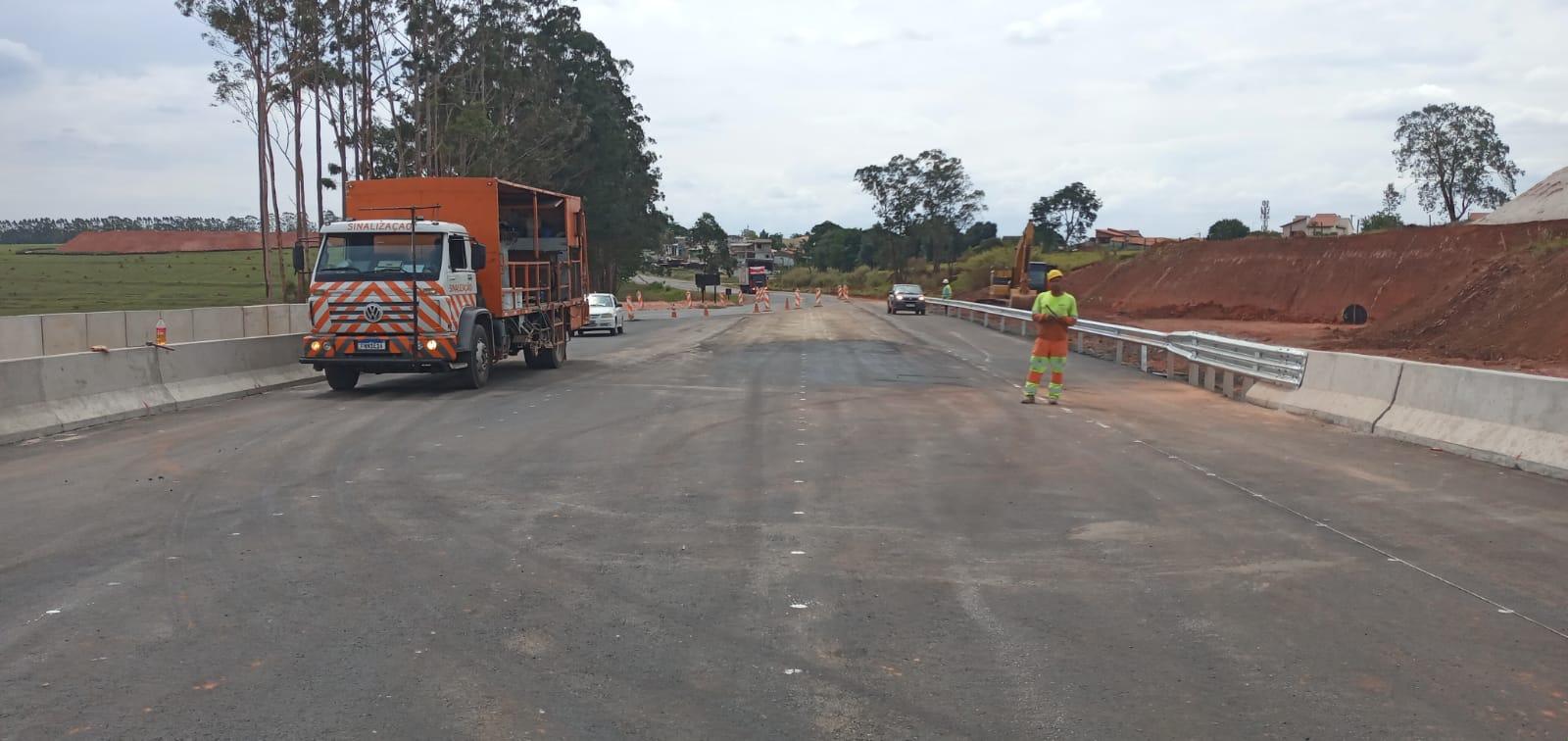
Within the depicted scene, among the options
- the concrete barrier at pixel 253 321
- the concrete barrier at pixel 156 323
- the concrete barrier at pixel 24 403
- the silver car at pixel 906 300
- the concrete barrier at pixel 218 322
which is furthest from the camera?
the silver car at pixel 906 300

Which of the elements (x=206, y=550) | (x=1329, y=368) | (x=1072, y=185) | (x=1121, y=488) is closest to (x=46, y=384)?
(x=206, y=550)

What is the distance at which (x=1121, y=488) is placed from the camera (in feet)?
32.9

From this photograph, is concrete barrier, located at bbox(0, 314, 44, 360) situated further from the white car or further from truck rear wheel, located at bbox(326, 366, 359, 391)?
the white car

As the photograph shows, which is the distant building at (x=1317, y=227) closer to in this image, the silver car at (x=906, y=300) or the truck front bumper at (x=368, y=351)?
the silver car at (x=906, y=300)

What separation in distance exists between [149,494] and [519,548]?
3871mm

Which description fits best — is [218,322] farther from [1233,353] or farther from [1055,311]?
[1233,353]

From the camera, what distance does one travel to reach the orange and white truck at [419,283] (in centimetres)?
1772

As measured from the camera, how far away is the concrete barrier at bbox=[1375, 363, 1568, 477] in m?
10.5

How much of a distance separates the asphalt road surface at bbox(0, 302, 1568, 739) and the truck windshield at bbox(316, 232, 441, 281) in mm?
4801

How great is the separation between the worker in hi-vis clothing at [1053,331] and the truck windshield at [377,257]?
8647 mm

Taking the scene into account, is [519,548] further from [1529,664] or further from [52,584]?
[1529,664]

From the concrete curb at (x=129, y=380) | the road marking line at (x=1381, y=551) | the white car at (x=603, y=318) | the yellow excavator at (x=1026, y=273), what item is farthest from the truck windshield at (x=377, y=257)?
the yellow excavator at (x=1026, y=273)

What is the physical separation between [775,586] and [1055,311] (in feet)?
33.3

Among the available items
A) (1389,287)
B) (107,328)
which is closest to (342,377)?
(107,328)
